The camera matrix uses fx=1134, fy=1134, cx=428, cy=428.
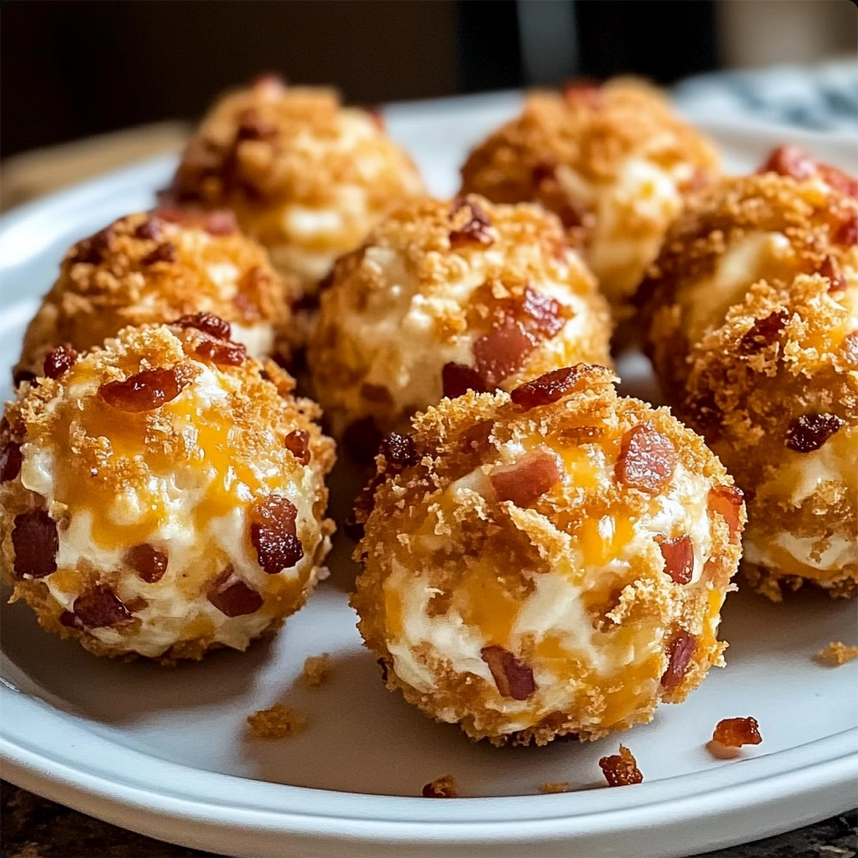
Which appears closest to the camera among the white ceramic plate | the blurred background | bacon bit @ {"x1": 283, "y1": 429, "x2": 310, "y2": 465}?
the white ceramic plate

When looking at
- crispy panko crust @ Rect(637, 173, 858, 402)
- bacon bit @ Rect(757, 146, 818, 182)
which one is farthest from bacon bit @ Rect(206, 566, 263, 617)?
bacon bit @ Rect(757, 146, 818, 182)

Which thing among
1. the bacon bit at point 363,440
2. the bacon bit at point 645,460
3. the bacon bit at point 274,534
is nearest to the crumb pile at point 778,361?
the bacon bit at point 645,460

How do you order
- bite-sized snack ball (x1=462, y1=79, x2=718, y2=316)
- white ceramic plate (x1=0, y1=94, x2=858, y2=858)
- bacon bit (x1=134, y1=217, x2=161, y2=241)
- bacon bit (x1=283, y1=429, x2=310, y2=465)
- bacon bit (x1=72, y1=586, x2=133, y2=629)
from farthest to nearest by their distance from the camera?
bite-sized snack ball (x1=462, y1=79, x2=718, y2=316) → bacon bit (x1=134, y1=217, x2=161, y2=241) → bacon bit (x1=283, y1=429, x2=310, y2=465) → bacon bit (x1=72, y1=586, x2=133, y2=629) → white ceramic plate (x1=0, y1=94, x2=858, y2=858)

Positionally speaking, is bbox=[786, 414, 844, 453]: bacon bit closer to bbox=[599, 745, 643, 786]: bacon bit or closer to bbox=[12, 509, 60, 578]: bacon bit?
bbox=[599, 745, 643, 786]: bacon bit

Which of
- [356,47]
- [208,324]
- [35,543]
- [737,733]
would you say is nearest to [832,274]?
[737,733]

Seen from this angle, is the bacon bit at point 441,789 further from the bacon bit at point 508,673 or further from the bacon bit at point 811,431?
the bacon bit at point 811,431

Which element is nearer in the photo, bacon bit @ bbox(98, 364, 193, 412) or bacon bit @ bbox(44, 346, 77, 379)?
bacon bit @ bbox(98, 364, 193, 412)

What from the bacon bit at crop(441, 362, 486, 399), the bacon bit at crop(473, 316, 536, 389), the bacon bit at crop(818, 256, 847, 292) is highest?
the bacon bit at crop(818, 256, 847, 292)
